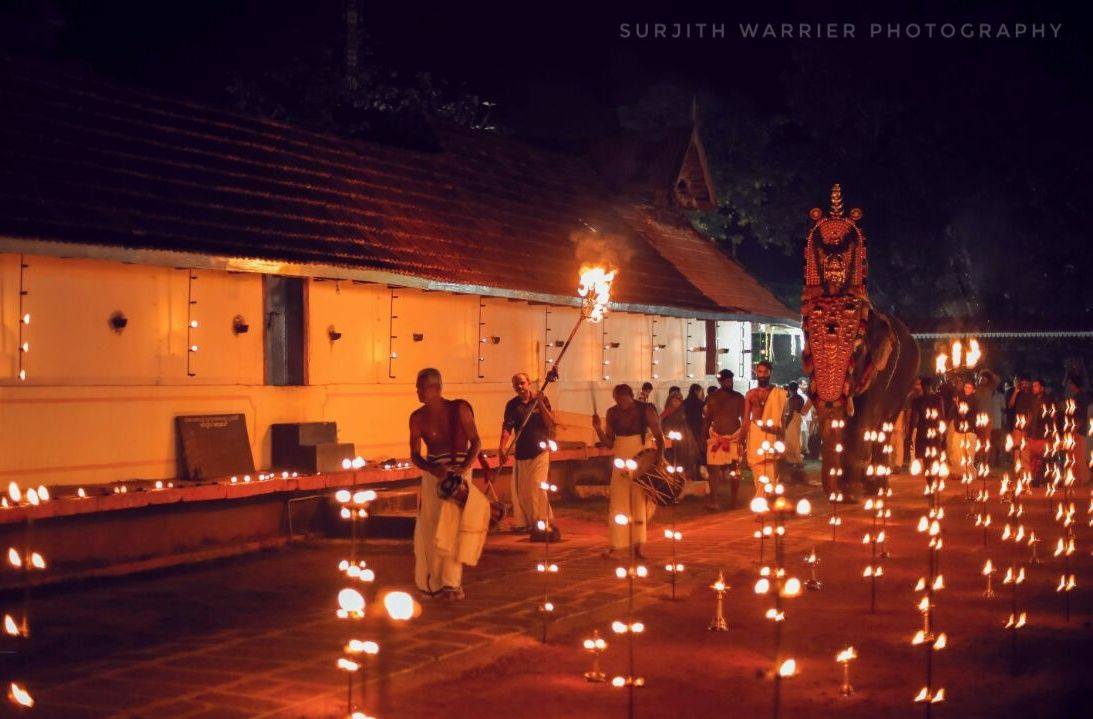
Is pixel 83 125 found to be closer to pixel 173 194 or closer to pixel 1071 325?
pixel 173 194

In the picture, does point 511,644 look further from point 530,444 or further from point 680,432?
point 680,432

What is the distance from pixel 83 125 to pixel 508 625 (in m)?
8.37

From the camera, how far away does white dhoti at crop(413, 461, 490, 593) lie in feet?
37.9

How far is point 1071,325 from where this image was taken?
33.7 meters

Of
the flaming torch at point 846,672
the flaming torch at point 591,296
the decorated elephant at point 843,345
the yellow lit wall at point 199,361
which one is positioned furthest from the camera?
the decorated elephant at point 843,345

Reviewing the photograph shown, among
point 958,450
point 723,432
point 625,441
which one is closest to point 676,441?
point 723,432

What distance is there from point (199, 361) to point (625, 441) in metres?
4.86

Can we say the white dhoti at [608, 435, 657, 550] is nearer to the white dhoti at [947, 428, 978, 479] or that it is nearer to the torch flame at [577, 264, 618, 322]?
the torch flame at [577, 264, 618, 322]

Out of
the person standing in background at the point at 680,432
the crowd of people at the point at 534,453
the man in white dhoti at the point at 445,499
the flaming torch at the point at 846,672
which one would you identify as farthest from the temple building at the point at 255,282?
the flaming torch at the point at 846,672

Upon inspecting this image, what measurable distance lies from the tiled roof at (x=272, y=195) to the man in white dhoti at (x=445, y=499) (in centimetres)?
409

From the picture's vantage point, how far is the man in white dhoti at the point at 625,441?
14.4 m

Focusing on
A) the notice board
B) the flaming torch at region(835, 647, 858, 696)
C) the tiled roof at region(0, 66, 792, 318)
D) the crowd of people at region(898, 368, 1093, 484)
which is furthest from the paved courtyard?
the crowd of people at region(898, 368, 1093, 484)

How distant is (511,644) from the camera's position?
388 inches

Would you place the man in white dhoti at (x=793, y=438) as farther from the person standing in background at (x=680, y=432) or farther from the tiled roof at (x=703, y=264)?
the person standing in background at (x=680, y=432)
